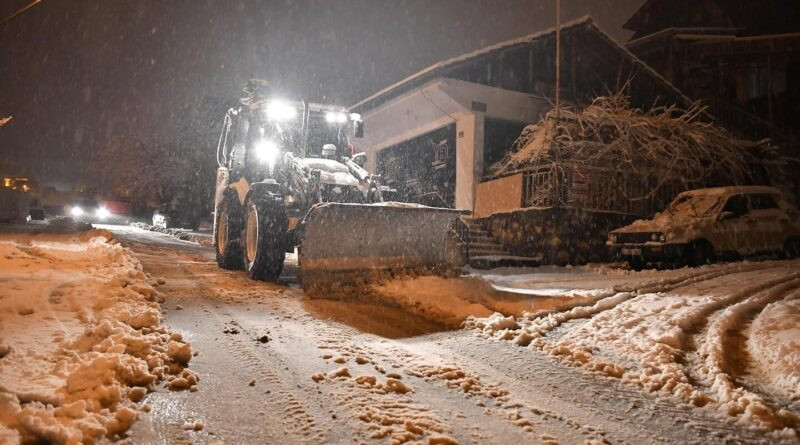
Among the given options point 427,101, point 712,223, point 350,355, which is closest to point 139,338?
point 350,355

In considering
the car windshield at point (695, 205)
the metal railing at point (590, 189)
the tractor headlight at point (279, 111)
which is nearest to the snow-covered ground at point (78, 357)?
the tractor headlight at point (279, 111)

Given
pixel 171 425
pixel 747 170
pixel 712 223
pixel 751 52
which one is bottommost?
pixel 171 425

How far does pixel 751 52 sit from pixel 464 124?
58.5ft

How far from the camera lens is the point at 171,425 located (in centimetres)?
261

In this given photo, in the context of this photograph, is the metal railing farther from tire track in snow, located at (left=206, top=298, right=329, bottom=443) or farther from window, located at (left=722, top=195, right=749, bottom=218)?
tire track in snow, located at (left=206, top=298, right=329, bottom=443)

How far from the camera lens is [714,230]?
1052 cm

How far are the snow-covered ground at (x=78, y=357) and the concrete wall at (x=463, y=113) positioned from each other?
1128 centimetres

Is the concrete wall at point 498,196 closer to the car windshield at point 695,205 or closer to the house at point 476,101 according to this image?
the house at point 476,101

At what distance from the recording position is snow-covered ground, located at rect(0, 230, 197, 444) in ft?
7.97

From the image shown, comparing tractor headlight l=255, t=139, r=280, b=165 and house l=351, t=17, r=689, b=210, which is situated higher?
house l=351, t=17, r=689, b=210

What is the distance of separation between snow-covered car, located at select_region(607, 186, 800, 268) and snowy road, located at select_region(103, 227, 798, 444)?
4.36 metres

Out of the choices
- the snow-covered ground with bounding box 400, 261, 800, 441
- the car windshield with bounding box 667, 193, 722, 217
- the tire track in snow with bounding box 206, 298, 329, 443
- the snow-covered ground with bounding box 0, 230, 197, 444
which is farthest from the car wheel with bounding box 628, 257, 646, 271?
the snow-covered ground with bounding box 0, 230, 197, 444

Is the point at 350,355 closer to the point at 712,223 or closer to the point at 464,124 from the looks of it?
the point at 712,223

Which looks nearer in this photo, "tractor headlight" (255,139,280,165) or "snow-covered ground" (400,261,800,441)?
"snow-covered ground" (400,261,800,441)
